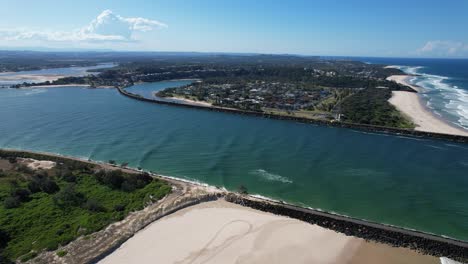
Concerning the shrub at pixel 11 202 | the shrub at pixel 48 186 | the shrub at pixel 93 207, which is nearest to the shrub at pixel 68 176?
the shrub at pixel 48 186

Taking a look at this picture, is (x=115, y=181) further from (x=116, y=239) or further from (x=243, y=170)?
(x=243, y=170)

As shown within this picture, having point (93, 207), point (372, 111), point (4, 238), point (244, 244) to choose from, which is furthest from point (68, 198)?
point (372, 111)

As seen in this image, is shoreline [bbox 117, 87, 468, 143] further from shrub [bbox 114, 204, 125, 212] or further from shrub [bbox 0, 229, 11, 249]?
shrub [bbox 0, 229, 11, 249]

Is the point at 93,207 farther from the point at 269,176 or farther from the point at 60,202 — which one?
the point at 269,176

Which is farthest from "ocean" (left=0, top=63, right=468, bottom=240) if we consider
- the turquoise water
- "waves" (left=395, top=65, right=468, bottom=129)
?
"waves" (left=395, top=65, right=468, bottom=129)

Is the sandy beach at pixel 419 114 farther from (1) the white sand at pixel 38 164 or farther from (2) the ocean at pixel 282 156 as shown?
(1) the white sand at pixel 38 164

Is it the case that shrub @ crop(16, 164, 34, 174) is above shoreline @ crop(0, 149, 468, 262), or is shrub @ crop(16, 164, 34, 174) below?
above
